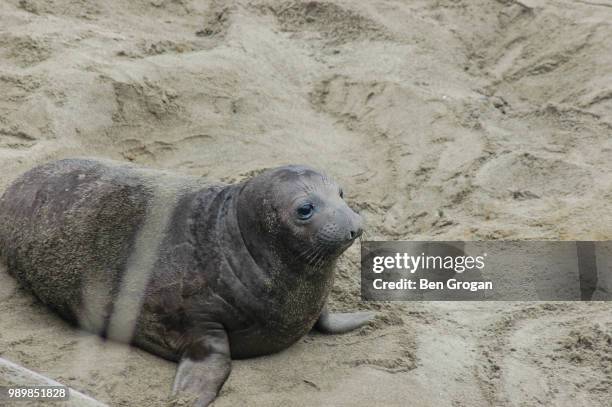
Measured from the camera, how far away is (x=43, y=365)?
3.49m

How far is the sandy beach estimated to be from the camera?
3.67 m

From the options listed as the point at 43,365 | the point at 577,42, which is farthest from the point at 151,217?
the point at 577,42

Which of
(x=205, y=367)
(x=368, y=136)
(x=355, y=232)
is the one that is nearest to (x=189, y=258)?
(x=205, y=367)

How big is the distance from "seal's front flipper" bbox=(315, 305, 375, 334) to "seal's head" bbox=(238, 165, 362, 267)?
1.70 ft

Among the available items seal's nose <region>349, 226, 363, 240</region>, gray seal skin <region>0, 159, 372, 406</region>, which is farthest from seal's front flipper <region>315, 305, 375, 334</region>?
seal's nose <region>349, 226, 363, 240</region>

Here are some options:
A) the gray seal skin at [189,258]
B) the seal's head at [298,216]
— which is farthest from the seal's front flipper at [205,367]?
the seal's head at [298,216]

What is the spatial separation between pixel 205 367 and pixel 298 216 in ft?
2.25

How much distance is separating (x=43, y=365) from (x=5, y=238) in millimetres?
942

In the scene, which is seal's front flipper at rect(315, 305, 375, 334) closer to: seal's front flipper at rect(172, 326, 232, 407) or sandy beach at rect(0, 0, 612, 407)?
sandy beach at rect(0, 0, 612, 407)

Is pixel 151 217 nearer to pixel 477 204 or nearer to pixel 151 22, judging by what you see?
pixel 477 204

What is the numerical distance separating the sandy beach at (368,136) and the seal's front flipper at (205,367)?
0.06m

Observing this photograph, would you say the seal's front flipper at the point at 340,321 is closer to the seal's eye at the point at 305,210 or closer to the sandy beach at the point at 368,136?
the sandy beach at the point at 368,136

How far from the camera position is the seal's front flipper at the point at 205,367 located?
11.3ft

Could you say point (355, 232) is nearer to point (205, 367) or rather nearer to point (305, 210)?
A: point (305, 210)
